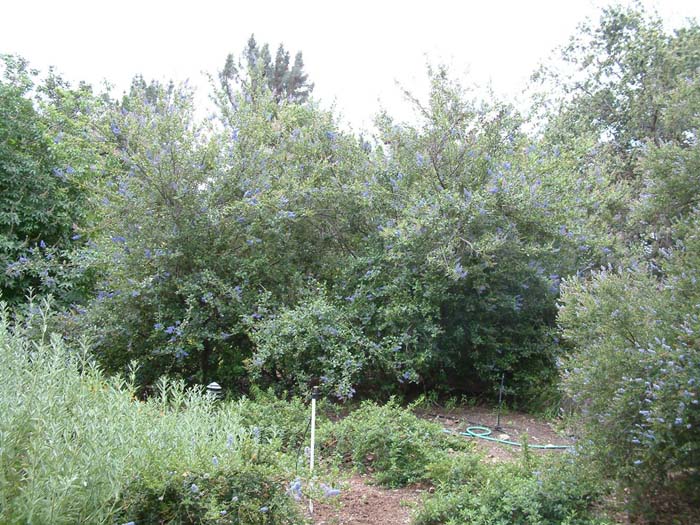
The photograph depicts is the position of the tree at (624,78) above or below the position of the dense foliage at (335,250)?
above

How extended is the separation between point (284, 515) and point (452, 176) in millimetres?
5169

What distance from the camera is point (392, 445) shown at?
174 inches

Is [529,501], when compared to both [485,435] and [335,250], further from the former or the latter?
[335,250]

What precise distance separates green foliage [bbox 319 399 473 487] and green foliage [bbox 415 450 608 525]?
19.7 inches

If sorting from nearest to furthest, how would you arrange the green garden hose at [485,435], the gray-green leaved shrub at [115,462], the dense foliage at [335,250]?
the gray-green leaved shrub at [115,462]
the green garden hose at [485,435]
the dense foliage at [335,250]

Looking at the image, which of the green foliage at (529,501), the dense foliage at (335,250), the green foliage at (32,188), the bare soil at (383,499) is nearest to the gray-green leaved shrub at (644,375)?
the green foliage at (529,501)

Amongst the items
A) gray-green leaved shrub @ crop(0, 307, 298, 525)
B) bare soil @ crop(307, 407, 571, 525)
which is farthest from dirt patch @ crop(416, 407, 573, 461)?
gray-green leaved shrub @ crop(0, 307, 298, 525)

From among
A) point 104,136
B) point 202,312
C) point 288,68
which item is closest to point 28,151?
point 104,136

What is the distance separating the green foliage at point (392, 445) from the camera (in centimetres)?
425

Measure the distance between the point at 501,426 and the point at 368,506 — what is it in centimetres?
277

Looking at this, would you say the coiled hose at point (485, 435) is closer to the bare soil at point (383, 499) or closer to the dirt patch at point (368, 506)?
the bare soil at point (383, 499)

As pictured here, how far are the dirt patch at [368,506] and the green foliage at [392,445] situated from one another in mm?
120

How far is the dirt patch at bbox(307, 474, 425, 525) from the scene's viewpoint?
3.53 m

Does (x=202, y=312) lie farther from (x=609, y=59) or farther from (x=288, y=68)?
(x=288, y=68)
